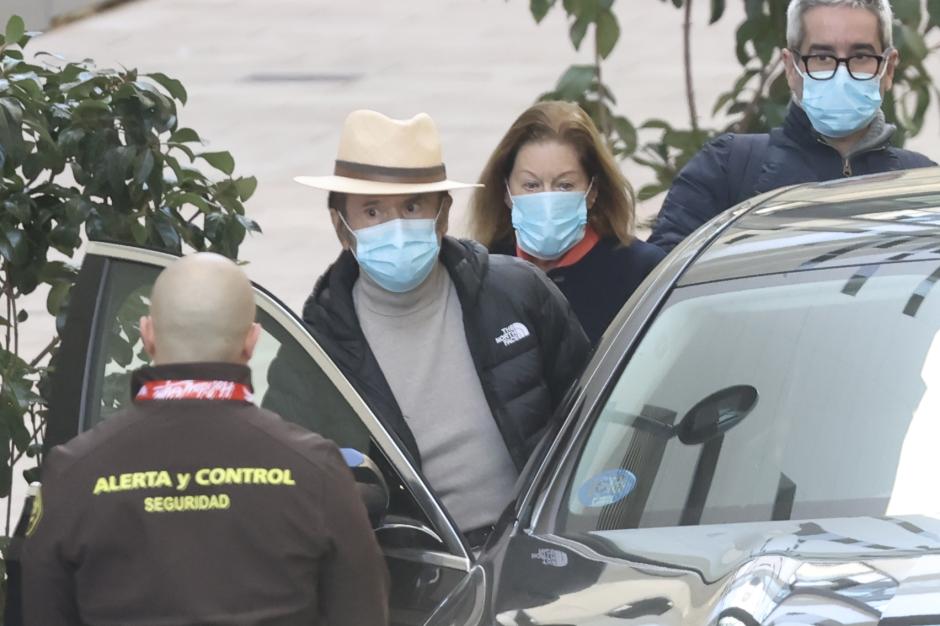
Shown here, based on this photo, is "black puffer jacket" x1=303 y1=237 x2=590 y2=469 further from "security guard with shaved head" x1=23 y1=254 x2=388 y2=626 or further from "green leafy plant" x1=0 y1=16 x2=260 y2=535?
"security guard with shaved head" x1=23 y1=254 x2=388 y2=626

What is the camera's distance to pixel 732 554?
3053mm

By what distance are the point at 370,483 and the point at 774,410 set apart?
2.43 ft

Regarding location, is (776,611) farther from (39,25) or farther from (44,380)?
(39,25)

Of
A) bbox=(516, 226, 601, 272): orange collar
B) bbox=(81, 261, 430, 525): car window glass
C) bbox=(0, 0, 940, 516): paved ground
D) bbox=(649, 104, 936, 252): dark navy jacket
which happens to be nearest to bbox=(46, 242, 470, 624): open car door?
bbox=(81, 261, 430, 525): car window glass

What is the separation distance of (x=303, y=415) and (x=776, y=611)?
1.28 meters

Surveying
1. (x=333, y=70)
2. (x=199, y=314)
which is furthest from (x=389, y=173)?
(x=333, y=70)

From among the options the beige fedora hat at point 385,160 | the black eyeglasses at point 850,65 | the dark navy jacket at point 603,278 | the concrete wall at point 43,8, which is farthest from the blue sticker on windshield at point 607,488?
the concrete wall at point 43,8

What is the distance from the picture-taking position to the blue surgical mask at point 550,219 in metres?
4.73

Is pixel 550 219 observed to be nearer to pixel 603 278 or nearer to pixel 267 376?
pixel 603 278

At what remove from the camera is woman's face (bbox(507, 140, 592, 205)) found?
478 cm

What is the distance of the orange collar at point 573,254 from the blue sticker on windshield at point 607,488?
1.39 metres

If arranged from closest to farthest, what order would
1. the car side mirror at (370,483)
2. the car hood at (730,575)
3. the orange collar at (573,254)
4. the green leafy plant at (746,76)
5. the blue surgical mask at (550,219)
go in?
the car hood at (730,575), the car side mirror at (370,483), the blue surgical mask at (550,219), the orange collar at (573,254), the green leafy plant at (746,76)

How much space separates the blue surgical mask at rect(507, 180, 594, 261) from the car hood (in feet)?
4.79

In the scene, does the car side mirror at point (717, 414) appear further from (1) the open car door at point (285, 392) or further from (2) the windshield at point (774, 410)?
(1) the open car door at point (285, 392)
